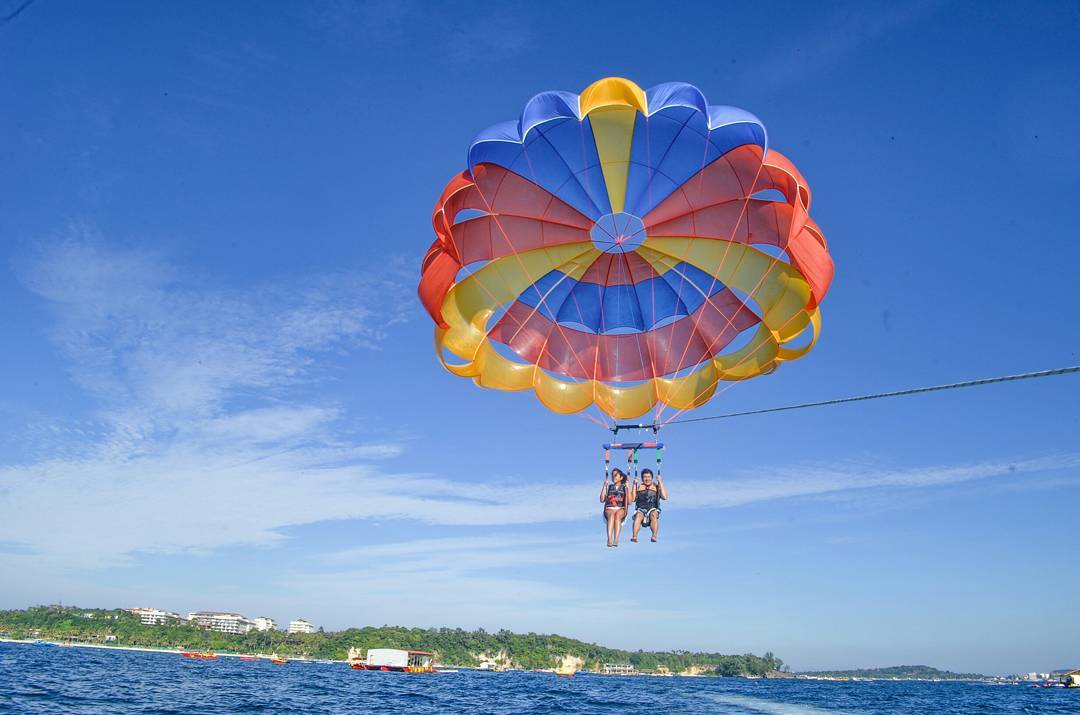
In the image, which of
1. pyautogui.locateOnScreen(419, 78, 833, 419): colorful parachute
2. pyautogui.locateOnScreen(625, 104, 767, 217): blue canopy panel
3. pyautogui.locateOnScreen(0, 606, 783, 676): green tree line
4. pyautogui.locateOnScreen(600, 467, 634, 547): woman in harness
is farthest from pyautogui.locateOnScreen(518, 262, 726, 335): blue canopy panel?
pyautogui.locateOnScreen(0, 606, 783, 676): green tree line

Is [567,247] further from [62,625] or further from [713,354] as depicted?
[62,625]

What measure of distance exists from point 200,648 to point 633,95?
127541 mm

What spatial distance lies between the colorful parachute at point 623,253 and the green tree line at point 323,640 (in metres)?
120

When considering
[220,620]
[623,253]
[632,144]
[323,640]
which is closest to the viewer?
[632,144]

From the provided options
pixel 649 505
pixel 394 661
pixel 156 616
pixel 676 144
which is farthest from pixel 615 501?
pixel 156 616

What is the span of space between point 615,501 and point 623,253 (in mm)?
5151

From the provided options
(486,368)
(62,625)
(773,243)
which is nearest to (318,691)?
(486,368)

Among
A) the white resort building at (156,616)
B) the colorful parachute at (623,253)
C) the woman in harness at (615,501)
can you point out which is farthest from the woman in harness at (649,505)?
the white resort building at (156,616)

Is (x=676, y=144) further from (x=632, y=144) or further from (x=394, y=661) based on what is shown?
(x=394, y=661)

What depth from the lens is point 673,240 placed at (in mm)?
14500

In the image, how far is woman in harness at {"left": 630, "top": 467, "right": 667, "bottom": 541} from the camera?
42.6ft

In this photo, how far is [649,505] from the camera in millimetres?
13016

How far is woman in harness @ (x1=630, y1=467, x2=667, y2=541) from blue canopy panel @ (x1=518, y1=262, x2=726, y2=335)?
147 inches

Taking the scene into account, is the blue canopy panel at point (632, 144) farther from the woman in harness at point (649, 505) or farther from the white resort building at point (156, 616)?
the white resort building at point (156, 616)
